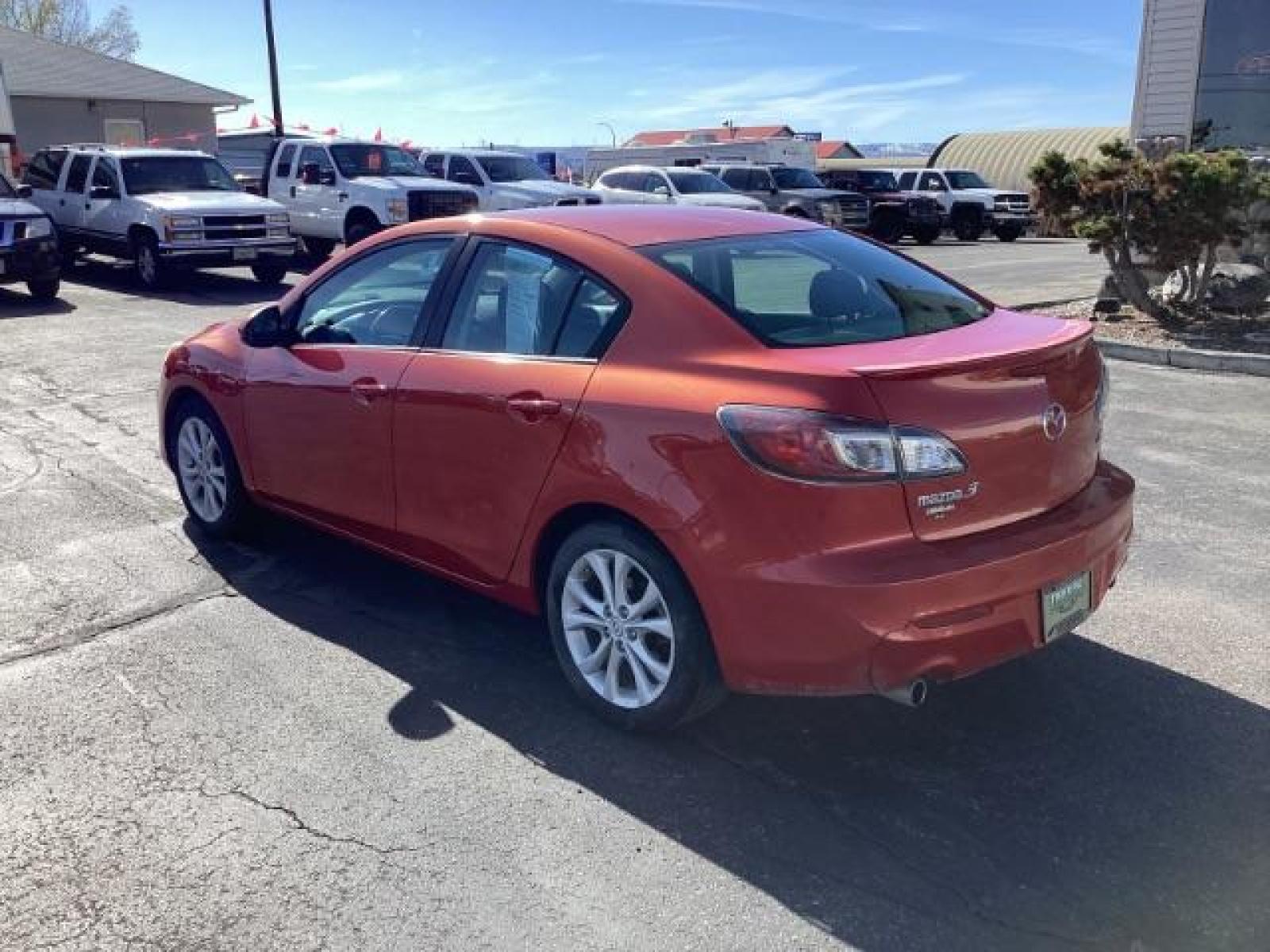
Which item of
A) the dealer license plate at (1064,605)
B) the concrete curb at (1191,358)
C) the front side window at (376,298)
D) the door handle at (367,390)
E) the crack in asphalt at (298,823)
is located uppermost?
the front side window at (376,298)

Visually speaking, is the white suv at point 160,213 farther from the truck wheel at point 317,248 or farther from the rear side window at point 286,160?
the truck wheel at point 317,248

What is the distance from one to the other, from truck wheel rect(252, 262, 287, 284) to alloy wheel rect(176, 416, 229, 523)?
1140cm

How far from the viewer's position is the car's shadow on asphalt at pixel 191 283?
15.4m

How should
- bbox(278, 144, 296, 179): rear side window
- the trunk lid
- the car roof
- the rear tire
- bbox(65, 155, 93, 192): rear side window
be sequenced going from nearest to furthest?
the trunk lid → the car roof → bbox(65, 155, 93, 192): rear side window → bbox(278, 144, 296, 179): rear side window → the rear tire

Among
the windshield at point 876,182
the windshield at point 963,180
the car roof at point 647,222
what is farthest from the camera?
the windshield at point 963,180

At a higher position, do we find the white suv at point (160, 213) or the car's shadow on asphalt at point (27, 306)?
the white suv at point (160, 213)

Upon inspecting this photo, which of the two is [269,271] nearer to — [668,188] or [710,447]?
[668,188]

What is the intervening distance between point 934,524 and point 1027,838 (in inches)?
34.7

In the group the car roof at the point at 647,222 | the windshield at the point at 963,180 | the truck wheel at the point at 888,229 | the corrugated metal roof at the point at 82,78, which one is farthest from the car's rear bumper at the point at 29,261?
the windshield at the point at 963,180

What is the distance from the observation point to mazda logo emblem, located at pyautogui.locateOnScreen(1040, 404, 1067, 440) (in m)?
3.51

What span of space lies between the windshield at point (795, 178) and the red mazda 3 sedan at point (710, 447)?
82.3 feet

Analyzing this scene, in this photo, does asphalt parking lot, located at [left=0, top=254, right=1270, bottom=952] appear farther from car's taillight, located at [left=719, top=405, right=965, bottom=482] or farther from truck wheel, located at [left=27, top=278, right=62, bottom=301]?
truck wheel, located at [left=27, top=278, right=62, bottom=301]

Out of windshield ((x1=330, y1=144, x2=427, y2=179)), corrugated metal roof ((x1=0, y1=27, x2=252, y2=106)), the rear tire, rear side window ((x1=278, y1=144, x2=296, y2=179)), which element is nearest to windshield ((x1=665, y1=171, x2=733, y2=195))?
windshield ((x1=330, y1=144, x2=427, y2=179))

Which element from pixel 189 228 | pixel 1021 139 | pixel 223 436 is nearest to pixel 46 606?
pixel 223 436
